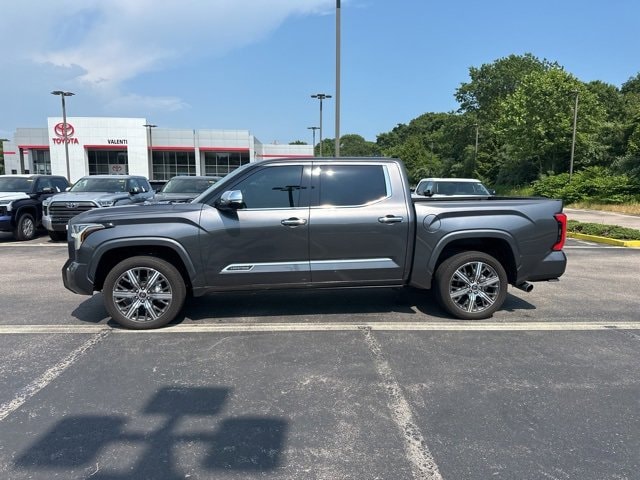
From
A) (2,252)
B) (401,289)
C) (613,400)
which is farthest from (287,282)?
(2,252)

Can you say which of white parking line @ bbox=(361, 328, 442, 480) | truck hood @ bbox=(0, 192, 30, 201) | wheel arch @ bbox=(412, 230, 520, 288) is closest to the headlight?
white parking line @ bbox=(361, 328, 442, 480)

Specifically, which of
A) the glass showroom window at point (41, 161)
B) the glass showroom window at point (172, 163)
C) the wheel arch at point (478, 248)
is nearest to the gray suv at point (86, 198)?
the wheel arch at point (478, 248)

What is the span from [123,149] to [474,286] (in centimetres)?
5408

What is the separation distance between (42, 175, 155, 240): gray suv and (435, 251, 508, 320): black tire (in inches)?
352

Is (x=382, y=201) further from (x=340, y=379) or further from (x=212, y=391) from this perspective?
(x=212, y=391)

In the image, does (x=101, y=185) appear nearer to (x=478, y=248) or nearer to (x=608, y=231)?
(x=478, y=248)

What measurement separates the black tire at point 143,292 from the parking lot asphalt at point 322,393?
0.22m

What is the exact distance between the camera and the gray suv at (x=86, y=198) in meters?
11.6

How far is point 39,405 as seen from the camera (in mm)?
3504

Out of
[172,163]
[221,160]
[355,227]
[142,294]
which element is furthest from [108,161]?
[355,227]

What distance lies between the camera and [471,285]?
218 inches

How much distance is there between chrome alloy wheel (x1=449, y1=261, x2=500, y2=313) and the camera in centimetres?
552

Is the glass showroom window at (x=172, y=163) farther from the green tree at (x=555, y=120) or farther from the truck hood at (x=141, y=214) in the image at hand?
the truck hood at (x=141, y=214)

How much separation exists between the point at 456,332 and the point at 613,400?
1.73 meters
